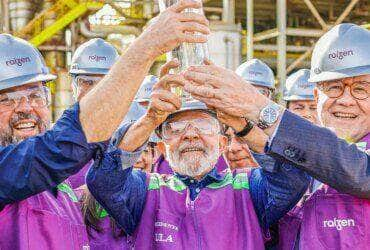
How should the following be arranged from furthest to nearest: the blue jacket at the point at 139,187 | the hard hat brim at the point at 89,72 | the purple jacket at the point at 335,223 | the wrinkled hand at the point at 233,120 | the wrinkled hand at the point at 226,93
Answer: the hard hat brim at the point at 89,72, the blue jacket at the point at 139,187, the purple jacket at the point at 335,223, the wrinkled hand at the point at 233,120, the wrinkled hand at the point at 226,93

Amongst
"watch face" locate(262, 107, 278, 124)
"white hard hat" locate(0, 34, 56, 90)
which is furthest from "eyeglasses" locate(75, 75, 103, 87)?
"watch face" locate(262, 107, 278, 124)

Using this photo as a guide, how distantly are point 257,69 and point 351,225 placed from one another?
4031mm

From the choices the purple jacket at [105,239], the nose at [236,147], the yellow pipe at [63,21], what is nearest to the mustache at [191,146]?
the purple jacket at [105,239]

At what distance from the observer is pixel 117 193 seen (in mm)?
3170

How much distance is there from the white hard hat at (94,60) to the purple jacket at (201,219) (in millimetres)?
2940

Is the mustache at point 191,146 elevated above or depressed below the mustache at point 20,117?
below

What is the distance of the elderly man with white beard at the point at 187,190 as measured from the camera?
307 centimetres

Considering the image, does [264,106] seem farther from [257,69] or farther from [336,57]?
[257,69]

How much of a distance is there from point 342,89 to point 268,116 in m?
0.74

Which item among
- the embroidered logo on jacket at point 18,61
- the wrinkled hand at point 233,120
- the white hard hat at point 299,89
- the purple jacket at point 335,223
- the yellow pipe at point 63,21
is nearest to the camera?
the wrinkled hand at point 233,120

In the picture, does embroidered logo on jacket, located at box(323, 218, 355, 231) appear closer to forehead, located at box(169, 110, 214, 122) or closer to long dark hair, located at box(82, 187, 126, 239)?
forehead, located at box(169, 110, 214, 122)

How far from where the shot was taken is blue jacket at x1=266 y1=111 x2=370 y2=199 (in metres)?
2.67

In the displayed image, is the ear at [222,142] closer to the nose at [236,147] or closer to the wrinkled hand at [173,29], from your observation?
the wrinkled hand at [173,29]

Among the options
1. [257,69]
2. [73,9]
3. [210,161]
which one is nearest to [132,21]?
[73,9]
